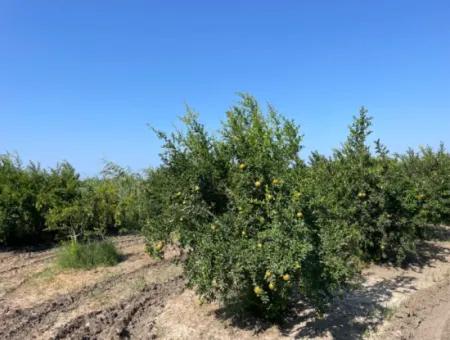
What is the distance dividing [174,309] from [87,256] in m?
3.17

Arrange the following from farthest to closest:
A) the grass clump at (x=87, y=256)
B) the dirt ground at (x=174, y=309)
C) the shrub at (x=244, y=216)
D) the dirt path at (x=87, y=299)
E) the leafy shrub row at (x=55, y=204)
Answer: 1. the leafy shrub row at (x=55, y=204)
2. the grass clump at (x=87, y=256)
3. the dirt path at (x=87, y=299)
4. the dirt ground at (x=174, y=309)
5. the shrub at (x=244, y=216)

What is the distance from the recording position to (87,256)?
320 inches

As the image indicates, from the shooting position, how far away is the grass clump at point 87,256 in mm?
8000

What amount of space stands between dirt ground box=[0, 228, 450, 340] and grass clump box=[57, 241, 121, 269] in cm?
24

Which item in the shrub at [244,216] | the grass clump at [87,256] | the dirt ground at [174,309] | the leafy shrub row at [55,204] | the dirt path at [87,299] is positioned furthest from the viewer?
the leafy shrub row at [55,204]

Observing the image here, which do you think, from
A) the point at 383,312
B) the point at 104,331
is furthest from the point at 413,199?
the point at 104,331

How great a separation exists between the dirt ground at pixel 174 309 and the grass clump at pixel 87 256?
0.80ft

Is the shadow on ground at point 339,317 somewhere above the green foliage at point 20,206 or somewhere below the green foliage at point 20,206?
below

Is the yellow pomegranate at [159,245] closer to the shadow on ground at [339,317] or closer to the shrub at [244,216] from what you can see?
the shrub at [244,216]

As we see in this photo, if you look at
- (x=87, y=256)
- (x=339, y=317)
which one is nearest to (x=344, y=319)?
(x=339, y=317)

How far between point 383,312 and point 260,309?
1642 mm

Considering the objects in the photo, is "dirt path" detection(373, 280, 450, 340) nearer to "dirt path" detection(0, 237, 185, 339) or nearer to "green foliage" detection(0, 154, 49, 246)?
"dirt path" detection(0, 237, 185, 339)

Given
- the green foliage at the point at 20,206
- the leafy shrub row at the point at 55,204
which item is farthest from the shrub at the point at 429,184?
the green foliage at the point at 20,206

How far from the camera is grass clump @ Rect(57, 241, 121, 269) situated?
8.00m
